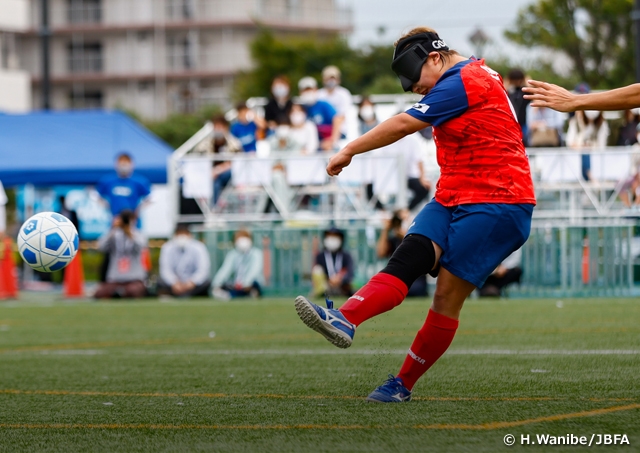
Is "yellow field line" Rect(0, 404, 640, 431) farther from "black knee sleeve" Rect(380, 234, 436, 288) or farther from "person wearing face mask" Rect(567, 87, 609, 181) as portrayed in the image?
"person wearing face mask" Rect(567, 87, 609, 181)

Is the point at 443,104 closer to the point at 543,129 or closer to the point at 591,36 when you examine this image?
the point at 543,129

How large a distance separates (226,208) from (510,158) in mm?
13238

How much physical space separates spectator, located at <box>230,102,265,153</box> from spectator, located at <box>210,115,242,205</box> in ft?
0.30

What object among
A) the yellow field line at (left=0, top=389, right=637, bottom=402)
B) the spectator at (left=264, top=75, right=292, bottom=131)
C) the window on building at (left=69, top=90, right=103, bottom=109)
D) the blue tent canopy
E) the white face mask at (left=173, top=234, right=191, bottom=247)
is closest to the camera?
the yellow field line at (left=0, top=389, right=637, bottom=402)

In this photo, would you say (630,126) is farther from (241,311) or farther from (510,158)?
(510,158)

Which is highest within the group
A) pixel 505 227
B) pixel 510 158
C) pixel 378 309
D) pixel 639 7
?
pixel 639 7

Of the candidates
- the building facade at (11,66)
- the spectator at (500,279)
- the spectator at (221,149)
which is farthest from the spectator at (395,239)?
the building facade at (11,66)

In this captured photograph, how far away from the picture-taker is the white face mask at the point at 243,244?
662 inches

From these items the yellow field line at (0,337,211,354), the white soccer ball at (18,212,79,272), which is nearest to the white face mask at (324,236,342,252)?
the yellow field line at (0,337,211,354)

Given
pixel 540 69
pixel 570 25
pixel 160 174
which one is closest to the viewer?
pixel 160 174

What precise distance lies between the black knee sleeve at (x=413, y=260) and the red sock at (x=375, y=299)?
0.04m

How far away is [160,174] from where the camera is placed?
22609mm

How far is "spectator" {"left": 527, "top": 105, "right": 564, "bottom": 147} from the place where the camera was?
16.8 meters

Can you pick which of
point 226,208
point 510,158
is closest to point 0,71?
point 226,208
